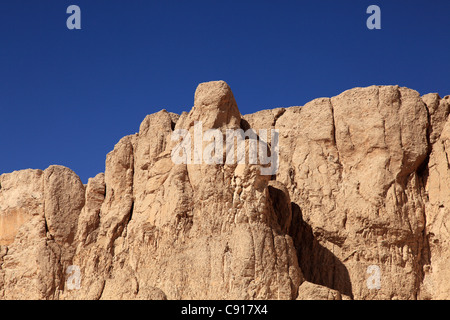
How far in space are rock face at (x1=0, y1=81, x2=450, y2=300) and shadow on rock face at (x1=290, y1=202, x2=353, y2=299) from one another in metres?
0.03

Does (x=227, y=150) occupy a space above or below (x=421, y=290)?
above

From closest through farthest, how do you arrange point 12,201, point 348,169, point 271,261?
point 271,261 < point 348,169 < point 12,201

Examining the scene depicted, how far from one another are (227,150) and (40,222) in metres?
7.57

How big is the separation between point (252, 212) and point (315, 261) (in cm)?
384

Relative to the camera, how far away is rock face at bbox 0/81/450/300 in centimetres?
2855

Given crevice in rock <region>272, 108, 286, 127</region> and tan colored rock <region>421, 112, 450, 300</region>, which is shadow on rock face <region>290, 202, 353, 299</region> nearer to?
tan colored rock <region>421, 112, 450, 300</region>

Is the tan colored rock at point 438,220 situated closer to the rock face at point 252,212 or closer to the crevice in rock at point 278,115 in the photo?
the rock face at point 252,212

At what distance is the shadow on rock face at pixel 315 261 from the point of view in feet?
100

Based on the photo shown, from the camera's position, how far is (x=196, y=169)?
3062cm

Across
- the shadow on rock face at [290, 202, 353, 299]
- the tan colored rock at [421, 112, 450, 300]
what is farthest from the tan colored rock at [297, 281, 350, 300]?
the tan colored rock at [421, 112, 450, 300]

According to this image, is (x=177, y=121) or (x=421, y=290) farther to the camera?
(x=177, y=121)
